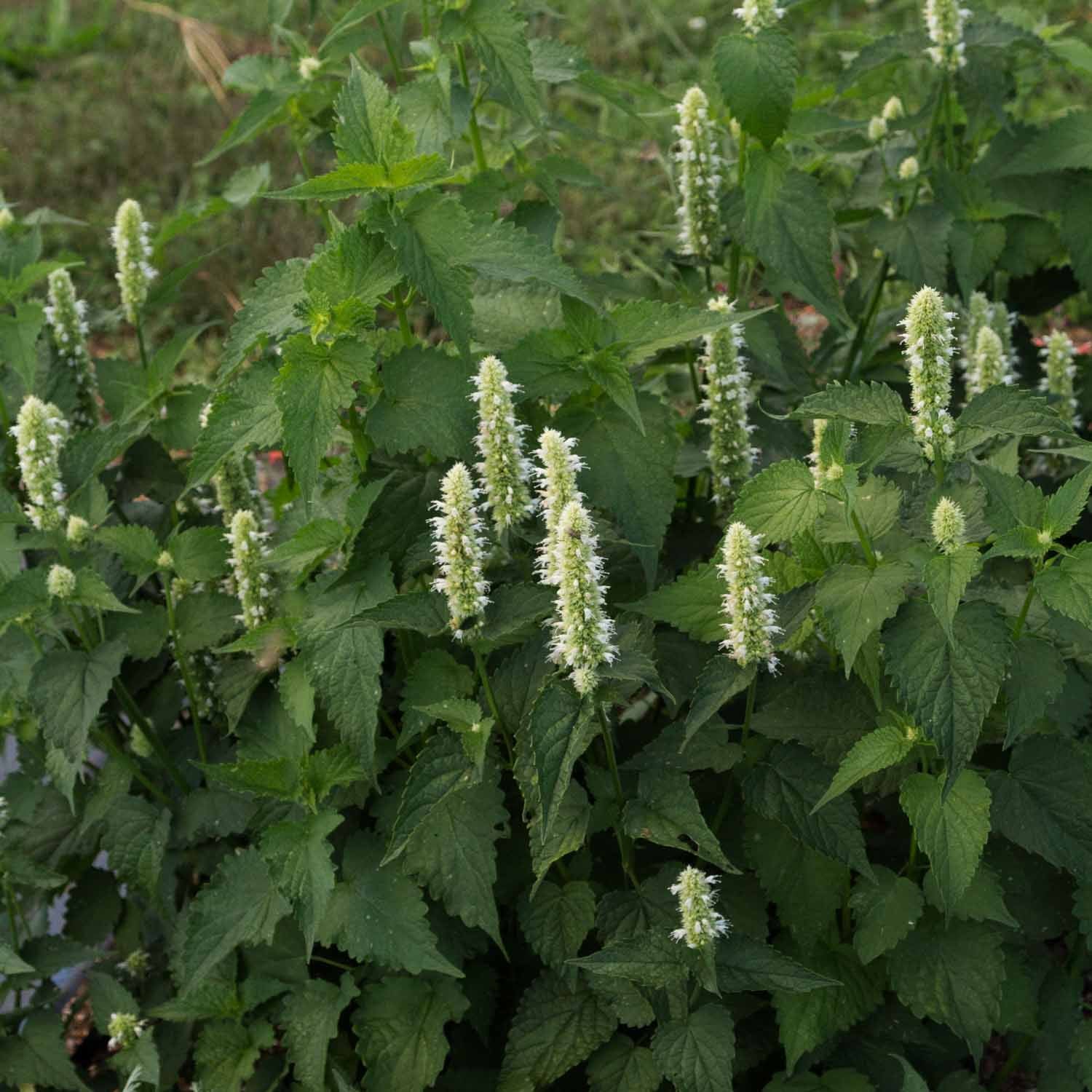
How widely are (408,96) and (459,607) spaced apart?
1.21 metres

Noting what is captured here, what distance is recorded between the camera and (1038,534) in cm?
225

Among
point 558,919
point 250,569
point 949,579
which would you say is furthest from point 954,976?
point 250,569

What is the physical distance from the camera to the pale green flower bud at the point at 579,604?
7.04 feet

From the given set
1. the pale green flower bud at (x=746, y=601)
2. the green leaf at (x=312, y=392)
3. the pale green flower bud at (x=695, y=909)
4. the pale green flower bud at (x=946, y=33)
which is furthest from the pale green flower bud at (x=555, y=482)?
the pale green flower bud at (x=946, y=33)

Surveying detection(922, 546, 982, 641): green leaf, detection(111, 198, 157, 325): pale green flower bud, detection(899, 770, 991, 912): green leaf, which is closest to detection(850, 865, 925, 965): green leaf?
detection(899, 770, 991, 912): green leaf

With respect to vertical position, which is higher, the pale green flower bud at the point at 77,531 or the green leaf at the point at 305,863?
the pale green flower bud at the point at 77,531

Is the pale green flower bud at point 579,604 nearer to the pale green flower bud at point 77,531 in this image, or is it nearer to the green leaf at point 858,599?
the green leaf at point 858,599

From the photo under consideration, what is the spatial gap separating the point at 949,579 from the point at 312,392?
3.60 ft

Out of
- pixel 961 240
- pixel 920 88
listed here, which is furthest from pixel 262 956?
pixel 920 88

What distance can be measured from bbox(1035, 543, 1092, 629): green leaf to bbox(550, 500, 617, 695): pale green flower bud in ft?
2.25

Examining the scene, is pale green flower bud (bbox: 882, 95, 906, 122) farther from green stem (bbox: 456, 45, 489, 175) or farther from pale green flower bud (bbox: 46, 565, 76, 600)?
pale green flower bud (bbox: 46, 565, 76, 600)

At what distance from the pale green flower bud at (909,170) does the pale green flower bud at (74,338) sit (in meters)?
1.98

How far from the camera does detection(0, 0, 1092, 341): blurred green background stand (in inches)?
282

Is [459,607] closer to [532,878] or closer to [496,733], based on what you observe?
[496,733]
